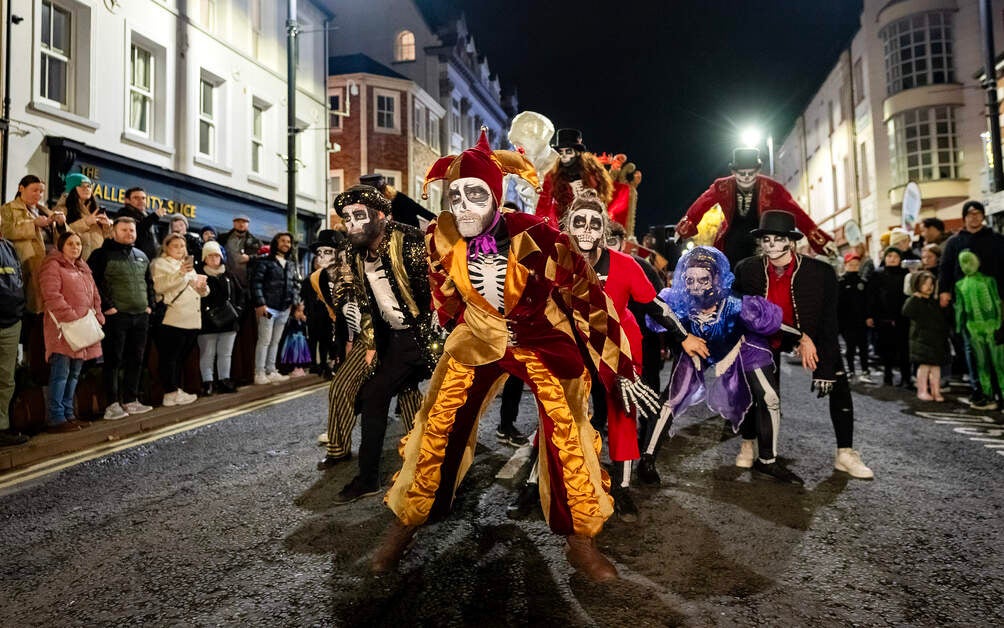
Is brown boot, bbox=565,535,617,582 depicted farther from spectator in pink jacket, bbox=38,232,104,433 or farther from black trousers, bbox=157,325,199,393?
black trousers, bbox=157,325,199,393

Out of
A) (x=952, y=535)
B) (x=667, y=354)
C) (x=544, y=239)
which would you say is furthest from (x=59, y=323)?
(x=667, y=354)

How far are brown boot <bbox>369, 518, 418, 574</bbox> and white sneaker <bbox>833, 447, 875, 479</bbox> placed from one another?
3249 mm

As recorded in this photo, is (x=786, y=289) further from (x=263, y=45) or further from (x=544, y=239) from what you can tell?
(x=263, y=45)

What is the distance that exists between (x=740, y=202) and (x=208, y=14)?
51.4 ft

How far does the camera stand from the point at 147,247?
7.59 metres

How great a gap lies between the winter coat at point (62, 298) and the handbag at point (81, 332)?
0.10 feet

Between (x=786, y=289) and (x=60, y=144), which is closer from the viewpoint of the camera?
(x=786, y=289)


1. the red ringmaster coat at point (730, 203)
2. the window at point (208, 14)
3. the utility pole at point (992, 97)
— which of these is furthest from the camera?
the window at point (208, 14)

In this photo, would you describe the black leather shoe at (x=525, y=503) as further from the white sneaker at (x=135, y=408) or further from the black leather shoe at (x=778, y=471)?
the white sneaker at (x=135, y=408)

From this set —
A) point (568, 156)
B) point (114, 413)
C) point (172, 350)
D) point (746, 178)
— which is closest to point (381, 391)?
point (568, 156)

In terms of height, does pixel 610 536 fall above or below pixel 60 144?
below

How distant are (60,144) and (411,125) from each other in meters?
17.3

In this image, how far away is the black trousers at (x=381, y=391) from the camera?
381 cm

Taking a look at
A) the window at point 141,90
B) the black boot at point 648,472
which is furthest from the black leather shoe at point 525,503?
the window at point 141,90
